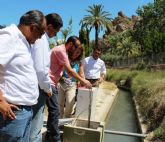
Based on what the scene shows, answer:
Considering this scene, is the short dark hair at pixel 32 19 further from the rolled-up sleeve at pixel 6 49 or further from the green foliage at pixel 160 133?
the green foliage at pixel 160 133

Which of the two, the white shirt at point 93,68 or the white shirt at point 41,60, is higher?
the white shirt at point 93,68

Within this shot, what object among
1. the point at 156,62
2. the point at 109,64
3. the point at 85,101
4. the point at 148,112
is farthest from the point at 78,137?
the point at 109,64

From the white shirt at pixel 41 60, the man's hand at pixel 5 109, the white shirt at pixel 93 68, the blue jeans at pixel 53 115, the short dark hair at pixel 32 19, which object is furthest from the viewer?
the white shirt at pixel 93 68

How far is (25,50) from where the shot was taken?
11.8ft

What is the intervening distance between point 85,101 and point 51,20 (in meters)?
2.08

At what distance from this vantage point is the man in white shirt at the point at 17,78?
11.2 feet

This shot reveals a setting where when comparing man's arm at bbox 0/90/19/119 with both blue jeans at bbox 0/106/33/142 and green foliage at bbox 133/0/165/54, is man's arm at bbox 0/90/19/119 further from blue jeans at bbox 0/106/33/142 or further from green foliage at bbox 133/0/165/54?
green foliage at bbox 133/0/165/54

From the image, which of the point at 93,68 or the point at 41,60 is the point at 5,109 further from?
the point at 93,68

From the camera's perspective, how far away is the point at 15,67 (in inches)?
138

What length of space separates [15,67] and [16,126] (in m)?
0.49

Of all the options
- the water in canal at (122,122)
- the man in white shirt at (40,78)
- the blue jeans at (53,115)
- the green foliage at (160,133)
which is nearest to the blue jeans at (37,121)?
the man in white shirt at (40,78)

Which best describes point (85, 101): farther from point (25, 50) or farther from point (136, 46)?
point (136, 46)

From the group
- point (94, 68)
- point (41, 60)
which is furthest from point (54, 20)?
point (94, 68)


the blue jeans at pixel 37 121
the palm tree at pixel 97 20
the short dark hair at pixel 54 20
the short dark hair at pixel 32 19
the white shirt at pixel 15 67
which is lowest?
the blue jeans at pixel 37 121
